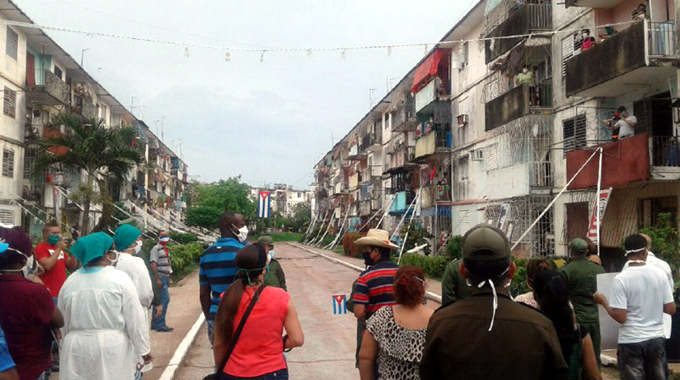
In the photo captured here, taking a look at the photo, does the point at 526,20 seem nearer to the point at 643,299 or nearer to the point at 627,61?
the point at 627,61

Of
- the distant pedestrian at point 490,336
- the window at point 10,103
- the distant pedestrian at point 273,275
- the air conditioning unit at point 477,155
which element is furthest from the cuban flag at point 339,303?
the window at point 10,103

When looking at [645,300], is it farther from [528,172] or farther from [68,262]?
[528,172]

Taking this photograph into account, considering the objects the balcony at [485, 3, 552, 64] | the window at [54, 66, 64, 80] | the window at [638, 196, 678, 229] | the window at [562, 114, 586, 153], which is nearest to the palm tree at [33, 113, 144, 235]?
the window at [54, 66, 64, 80]

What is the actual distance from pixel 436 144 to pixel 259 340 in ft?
94.9

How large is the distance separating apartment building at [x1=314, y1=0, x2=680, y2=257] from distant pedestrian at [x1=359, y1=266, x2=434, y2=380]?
11.5m

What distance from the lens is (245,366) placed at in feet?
12.8

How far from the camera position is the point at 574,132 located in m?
19.4

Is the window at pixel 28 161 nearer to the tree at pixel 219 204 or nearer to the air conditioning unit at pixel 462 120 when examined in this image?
the air conditioning unit at pixel 462 120

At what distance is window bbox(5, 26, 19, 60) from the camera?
2689 centimetres

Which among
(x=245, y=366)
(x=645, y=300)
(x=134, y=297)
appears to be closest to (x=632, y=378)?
(x=645, y=300)

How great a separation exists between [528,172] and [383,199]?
30.2m

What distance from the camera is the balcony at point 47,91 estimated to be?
2902 cm

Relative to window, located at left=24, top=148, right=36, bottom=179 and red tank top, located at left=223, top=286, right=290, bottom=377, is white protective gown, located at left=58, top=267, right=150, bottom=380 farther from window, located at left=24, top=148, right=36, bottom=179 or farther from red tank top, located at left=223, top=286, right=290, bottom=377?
window, located at left=24, top=148, right=36, bottom=179

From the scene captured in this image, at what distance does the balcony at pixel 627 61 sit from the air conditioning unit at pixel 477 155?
10.0 m
